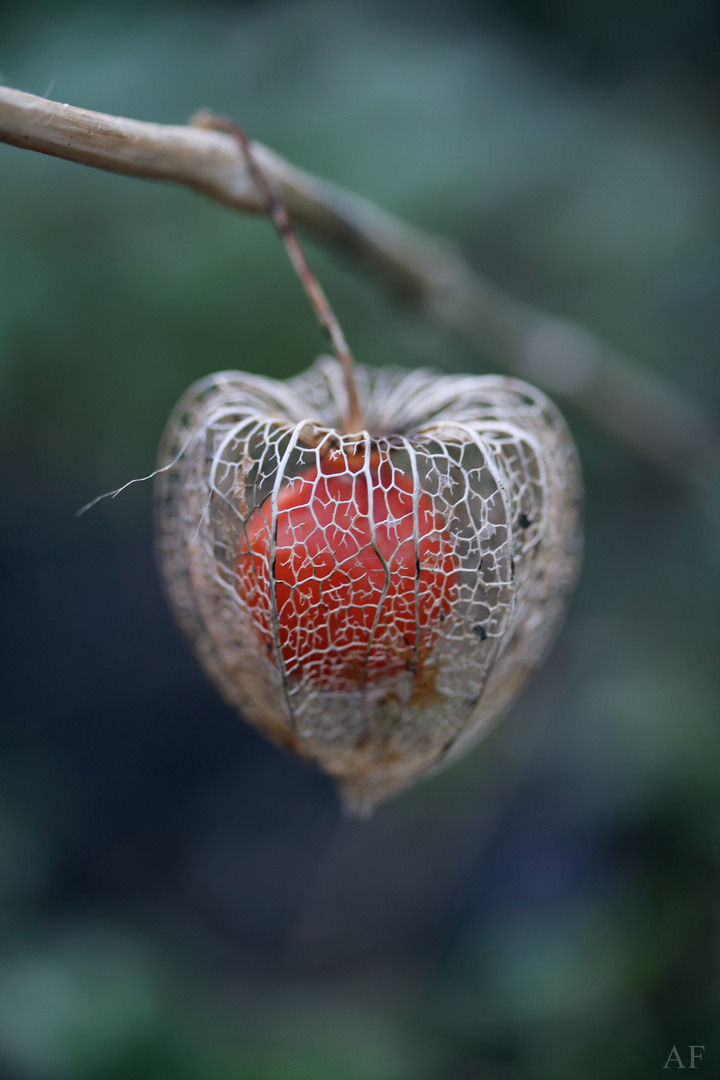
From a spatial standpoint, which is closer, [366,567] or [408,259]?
[366,567]

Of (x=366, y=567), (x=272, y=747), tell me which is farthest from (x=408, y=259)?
(x=272, y=747)

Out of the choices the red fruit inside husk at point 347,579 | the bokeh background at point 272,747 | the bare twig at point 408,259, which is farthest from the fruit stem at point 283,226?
the bokeh background at point 272,747

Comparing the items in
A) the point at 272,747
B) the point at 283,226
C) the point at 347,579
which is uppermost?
the point at 283,226

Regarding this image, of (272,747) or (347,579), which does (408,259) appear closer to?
(347,579)

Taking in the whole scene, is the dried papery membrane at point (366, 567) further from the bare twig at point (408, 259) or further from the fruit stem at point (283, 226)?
the bare twig at point (408, 259)

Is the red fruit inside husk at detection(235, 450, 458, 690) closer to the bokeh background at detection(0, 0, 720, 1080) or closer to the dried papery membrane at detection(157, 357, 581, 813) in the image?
the dried papery membrane at detection(157, 357, 581, 813)

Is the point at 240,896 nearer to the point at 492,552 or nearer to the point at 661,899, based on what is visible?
the point at 661,899

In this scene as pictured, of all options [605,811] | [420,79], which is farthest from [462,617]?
[420,79]
